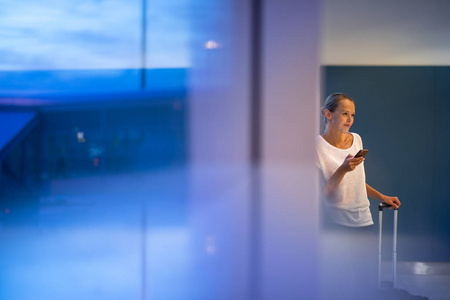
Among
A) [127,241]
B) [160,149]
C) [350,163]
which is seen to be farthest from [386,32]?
[127,241]

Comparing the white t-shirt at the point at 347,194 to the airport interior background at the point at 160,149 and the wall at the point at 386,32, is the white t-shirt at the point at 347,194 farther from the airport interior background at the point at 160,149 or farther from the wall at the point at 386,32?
the wall at the point at 386,32

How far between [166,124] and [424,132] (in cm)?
271

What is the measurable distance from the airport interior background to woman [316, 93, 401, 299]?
0.85ft

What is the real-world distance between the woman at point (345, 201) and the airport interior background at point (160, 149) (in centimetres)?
26

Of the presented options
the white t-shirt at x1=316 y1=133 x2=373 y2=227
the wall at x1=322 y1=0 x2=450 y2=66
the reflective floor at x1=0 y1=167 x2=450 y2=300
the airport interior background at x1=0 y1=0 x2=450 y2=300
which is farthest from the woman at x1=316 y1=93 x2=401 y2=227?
the wall at x1=322 y1=0 x2=450 y2=66

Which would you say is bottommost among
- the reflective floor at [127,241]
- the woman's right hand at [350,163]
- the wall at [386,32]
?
the reflective floor at [127,241]

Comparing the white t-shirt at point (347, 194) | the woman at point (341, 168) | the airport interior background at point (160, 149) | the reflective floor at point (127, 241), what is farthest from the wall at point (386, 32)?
the reflective floor at point (127, 241)

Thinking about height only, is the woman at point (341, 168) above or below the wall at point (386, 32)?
below

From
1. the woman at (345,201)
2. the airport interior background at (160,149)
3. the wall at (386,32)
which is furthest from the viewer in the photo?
the wall at (386,32)

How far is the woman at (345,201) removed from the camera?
1.58m

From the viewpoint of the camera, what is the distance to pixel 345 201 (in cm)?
173

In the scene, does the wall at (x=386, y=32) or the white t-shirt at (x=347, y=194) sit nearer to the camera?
the white t-shirt at (x=347, y=194)

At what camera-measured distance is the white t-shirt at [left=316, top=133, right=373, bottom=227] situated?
5.46 ft

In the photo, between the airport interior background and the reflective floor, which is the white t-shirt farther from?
the reflective floor
